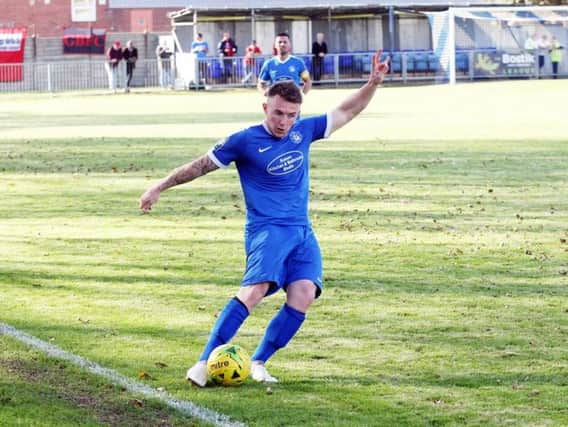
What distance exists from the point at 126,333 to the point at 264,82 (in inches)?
412

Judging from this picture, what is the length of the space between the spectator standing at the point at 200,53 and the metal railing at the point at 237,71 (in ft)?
0.13

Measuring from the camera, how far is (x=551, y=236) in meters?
13.8

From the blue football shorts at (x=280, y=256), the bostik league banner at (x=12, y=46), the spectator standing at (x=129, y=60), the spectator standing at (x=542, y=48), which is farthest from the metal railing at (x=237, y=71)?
the blue football shorts at (x=280, y=256)

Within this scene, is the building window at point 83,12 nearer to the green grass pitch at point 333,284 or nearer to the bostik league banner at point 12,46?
the bostik league banner at point 12,46

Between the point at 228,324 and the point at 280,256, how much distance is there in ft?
1.67

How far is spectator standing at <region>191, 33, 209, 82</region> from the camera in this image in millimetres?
51219

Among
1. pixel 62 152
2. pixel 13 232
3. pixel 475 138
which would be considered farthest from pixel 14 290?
pixel 475 138

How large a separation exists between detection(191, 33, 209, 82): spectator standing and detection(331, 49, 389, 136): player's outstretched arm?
43.5 m

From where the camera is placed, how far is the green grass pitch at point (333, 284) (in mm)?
7391

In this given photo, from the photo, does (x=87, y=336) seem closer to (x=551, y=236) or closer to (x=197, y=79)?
(x=551, y=236)

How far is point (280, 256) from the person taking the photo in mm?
7734

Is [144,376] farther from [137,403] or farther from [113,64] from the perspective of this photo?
[113,64]

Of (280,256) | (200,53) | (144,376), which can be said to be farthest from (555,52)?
(144,376)

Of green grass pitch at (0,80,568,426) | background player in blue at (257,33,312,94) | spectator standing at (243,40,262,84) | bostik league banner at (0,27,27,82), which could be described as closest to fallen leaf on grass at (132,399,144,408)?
green grass pitch at (0,80,568,426)
